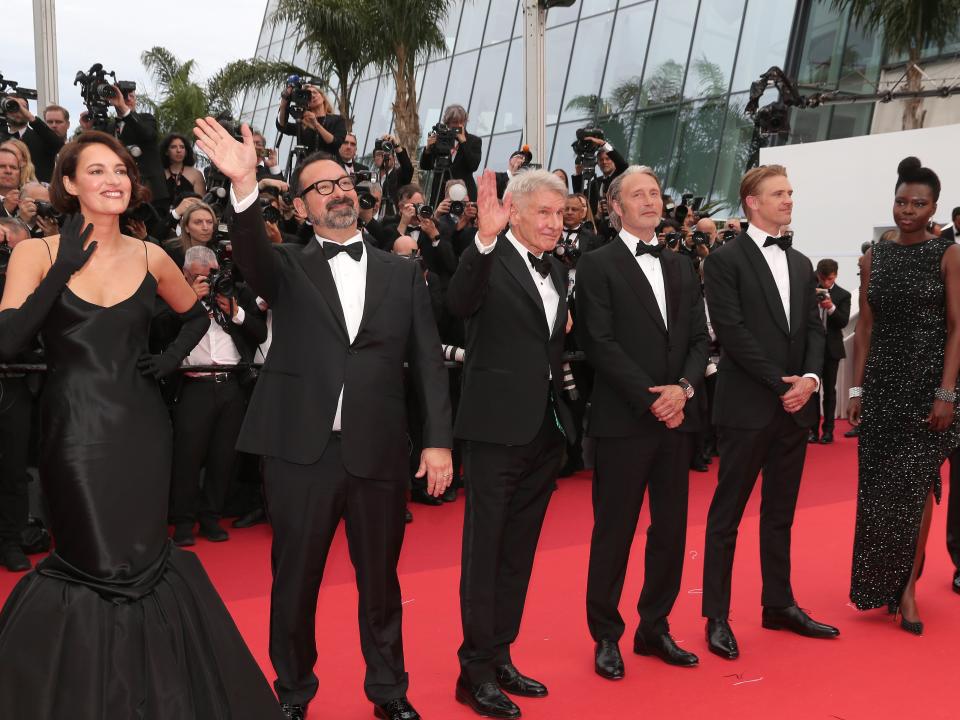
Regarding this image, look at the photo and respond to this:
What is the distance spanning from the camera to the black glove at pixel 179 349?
2900 millimetres

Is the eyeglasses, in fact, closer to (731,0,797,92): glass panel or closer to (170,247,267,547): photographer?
(170,247,267,547): photographer

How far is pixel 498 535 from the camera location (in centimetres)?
355

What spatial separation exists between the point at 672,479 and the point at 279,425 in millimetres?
1555

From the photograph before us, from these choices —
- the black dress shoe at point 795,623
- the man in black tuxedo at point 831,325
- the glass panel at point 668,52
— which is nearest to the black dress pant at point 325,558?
the black dress shoe at point 795,623

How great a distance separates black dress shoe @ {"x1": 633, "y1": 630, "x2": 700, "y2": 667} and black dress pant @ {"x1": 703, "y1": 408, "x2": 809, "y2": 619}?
0.78ft

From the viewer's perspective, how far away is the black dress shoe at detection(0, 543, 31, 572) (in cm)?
514

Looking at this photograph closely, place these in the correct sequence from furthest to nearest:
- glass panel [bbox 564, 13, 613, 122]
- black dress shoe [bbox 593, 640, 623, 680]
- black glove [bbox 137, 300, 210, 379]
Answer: glass panel [bbox 564, 13, 613, 122] → black dress shoe [bbox 593, 640, 623, 680] → black glove [bbox 137, 300, 210, 379]

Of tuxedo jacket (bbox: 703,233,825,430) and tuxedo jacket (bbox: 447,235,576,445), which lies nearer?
tuxedo jacket (bbox: 447,235,576,445)

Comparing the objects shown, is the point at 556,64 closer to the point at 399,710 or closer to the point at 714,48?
the point at 714,48

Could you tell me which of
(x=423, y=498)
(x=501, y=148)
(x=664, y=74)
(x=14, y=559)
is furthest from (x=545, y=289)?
(x=501, y=148)

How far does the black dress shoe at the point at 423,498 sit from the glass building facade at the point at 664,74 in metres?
10.4

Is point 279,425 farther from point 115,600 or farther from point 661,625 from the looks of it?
point 661,625

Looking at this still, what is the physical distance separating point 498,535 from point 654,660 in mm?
930

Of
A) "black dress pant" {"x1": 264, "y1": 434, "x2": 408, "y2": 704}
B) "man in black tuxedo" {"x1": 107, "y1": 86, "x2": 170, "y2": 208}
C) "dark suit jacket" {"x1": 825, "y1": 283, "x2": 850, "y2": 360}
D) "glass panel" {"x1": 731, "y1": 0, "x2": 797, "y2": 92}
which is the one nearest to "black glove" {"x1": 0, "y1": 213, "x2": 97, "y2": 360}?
"black dress pant" {"x1": 264, "y1": 434, "x2": 408, "y2": 704}
